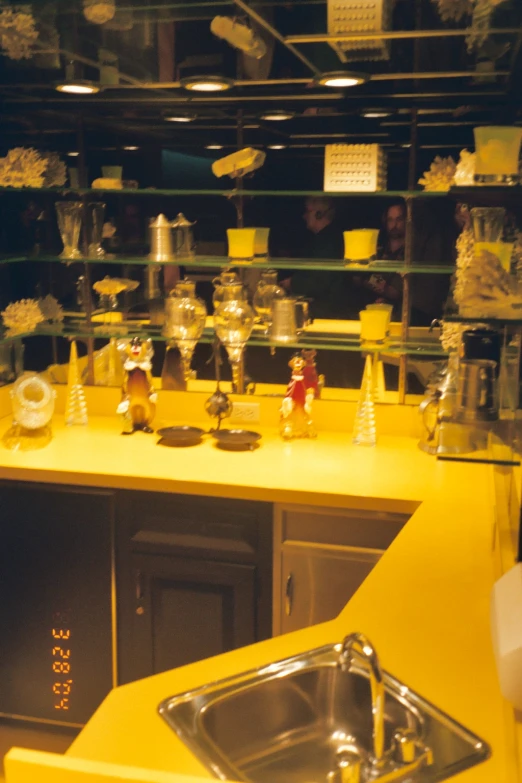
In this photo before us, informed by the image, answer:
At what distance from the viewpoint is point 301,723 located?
1.52 m

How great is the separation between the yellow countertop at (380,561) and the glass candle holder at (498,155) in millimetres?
824

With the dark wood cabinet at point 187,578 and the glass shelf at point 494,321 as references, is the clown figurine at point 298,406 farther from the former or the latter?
the glass shelf at point 494,321

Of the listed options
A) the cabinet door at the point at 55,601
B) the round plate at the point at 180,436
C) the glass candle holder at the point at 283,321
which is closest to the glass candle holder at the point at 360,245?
the glass candle holder at the point at 283,321

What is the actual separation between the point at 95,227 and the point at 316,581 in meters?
1.61

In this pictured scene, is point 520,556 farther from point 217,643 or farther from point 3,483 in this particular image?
point 3,483

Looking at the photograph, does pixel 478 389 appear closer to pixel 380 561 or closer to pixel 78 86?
pixel 380 561

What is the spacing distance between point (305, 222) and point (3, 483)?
1477mm

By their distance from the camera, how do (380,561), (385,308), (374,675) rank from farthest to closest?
(385,308), (380,561), (374,675)

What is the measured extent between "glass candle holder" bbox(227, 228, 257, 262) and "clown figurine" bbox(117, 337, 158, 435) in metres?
0.46

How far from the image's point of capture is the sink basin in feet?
4.22

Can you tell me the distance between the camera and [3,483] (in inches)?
106

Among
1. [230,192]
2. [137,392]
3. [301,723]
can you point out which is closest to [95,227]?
[230,192]

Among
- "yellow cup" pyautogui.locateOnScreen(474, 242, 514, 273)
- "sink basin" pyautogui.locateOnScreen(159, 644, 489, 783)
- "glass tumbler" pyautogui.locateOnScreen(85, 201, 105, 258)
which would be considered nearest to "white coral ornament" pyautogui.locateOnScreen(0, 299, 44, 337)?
"glass tumbler" pyautogui.locateOnScreen(85, 201, 105, 258)

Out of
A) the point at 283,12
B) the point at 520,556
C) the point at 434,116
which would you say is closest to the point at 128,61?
the point at 283,12
